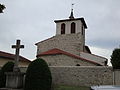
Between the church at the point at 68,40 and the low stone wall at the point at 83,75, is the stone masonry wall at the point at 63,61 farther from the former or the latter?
the low stone wall at the point at 83,75

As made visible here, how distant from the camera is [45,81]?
43.8ft

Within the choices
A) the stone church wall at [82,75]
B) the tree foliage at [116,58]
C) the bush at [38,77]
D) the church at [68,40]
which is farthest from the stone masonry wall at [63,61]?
the bush at [38,77]

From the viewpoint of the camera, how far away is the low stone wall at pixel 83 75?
1700 centimetres

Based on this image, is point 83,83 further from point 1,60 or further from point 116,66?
point 1,60

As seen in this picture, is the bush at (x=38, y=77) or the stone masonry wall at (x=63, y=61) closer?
the bush at (x=38, y=77)

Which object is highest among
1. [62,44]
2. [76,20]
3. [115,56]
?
[76,20]

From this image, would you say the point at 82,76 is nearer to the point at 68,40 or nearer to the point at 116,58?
the point at 116,58

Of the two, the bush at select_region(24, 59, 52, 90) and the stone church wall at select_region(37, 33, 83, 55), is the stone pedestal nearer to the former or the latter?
the bush at select_region(24, 59, 52, 90)

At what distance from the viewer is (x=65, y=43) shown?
3325cm

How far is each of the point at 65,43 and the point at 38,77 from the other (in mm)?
20284

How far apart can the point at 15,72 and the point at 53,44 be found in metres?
19.7

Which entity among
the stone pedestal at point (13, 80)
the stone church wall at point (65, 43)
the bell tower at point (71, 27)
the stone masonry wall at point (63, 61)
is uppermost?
the bell tower at point (71, 27)

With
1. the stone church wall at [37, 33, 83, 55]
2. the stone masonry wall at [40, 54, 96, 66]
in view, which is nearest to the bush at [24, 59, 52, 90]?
the stone masonry wall at [40, 54, 96, 66]

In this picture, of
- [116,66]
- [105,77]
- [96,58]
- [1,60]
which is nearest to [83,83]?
[105,77]
